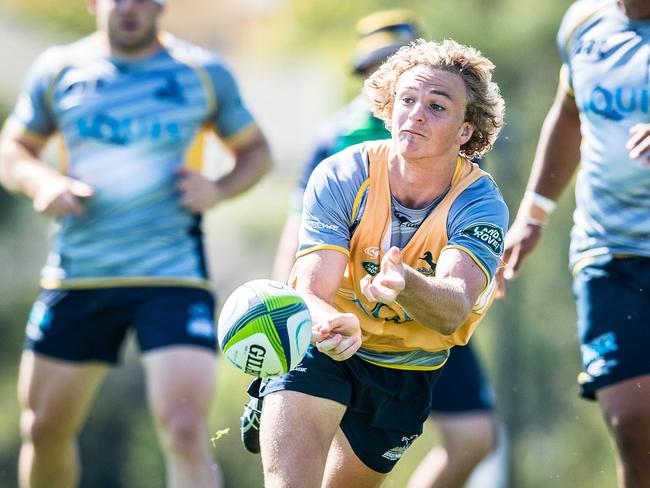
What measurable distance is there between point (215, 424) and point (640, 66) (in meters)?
19.5

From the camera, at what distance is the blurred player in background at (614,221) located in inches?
232

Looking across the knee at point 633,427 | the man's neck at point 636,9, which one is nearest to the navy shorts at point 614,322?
the knee at point 633,427

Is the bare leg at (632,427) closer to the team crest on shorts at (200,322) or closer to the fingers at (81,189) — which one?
the team crest on shorts at (200,322)

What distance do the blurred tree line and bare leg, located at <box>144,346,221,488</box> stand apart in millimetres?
9786

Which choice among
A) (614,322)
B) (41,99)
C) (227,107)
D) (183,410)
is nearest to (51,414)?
(183,410)

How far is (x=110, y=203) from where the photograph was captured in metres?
7.80

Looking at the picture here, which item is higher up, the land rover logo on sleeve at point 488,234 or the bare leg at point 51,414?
the land rover logo on sleeve at point 488,234

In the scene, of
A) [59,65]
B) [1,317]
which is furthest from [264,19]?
[59,65]

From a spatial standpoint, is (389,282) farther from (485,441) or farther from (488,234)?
(485,441)

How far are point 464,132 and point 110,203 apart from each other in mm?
2902

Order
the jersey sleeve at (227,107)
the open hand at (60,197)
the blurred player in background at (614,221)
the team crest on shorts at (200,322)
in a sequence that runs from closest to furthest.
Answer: the blurred player in background at (614,221) < the team crest on shorts at (200,322) < the open hand at (60,197) < the jersey sleeve at (227,107)

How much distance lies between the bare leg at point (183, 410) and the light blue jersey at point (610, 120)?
2.10 meters

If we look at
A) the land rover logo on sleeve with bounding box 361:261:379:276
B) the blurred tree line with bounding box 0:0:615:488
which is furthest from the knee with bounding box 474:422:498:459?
the blurred tree line with bounding box 0:0:615:488

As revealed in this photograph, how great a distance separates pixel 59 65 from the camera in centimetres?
793
